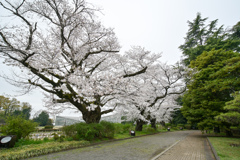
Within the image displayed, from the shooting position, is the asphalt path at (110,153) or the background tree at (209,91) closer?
the asphalt path at (110,153)

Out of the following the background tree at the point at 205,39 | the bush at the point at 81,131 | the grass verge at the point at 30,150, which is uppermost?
the background tree at the point at 205,39

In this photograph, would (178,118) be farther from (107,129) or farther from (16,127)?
(16,127)

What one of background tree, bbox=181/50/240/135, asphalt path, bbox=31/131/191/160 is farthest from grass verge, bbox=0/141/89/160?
background tree, bbox=181/50/240/135

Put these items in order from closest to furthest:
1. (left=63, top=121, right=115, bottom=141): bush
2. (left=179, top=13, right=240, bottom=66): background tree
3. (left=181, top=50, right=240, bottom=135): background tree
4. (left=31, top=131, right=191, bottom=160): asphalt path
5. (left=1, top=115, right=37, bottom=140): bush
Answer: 1. (left=31, top=131, right=191, bottom=160): asphalt path
2. (left=1, top=115, right=37, bottom=140): bush
3. (left=63, top=121, right=115, bottom=141): bush
4. (left=181, top=50, right=240, bottom=135): background tree
5. (left=179, top=13, right=240, bottom=66): background tree

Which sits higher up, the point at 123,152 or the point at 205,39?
the point at 205,39

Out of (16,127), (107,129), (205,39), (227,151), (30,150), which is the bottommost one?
(227,151)

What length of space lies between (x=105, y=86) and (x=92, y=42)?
326 cm

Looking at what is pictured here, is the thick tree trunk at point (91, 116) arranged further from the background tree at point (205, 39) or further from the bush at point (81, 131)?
the background tree at point (205, 39)

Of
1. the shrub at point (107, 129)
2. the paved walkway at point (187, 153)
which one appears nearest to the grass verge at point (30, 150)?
the shrub at point (107, 129)

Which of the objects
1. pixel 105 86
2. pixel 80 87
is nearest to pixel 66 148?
pixel 80 87

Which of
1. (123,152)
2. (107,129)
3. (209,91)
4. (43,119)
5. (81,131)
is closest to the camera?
(123,152)

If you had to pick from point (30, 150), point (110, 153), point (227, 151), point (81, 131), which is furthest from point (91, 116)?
point (227, 151)

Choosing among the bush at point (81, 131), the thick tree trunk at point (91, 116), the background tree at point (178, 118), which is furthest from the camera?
the background tree at point (178, 118)

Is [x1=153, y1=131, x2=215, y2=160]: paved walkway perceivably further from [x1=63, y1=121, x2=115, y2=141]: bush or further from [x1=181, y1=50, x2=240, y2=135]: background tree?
[x1=181, y1=50, x2=240, y2=135]: background tree
